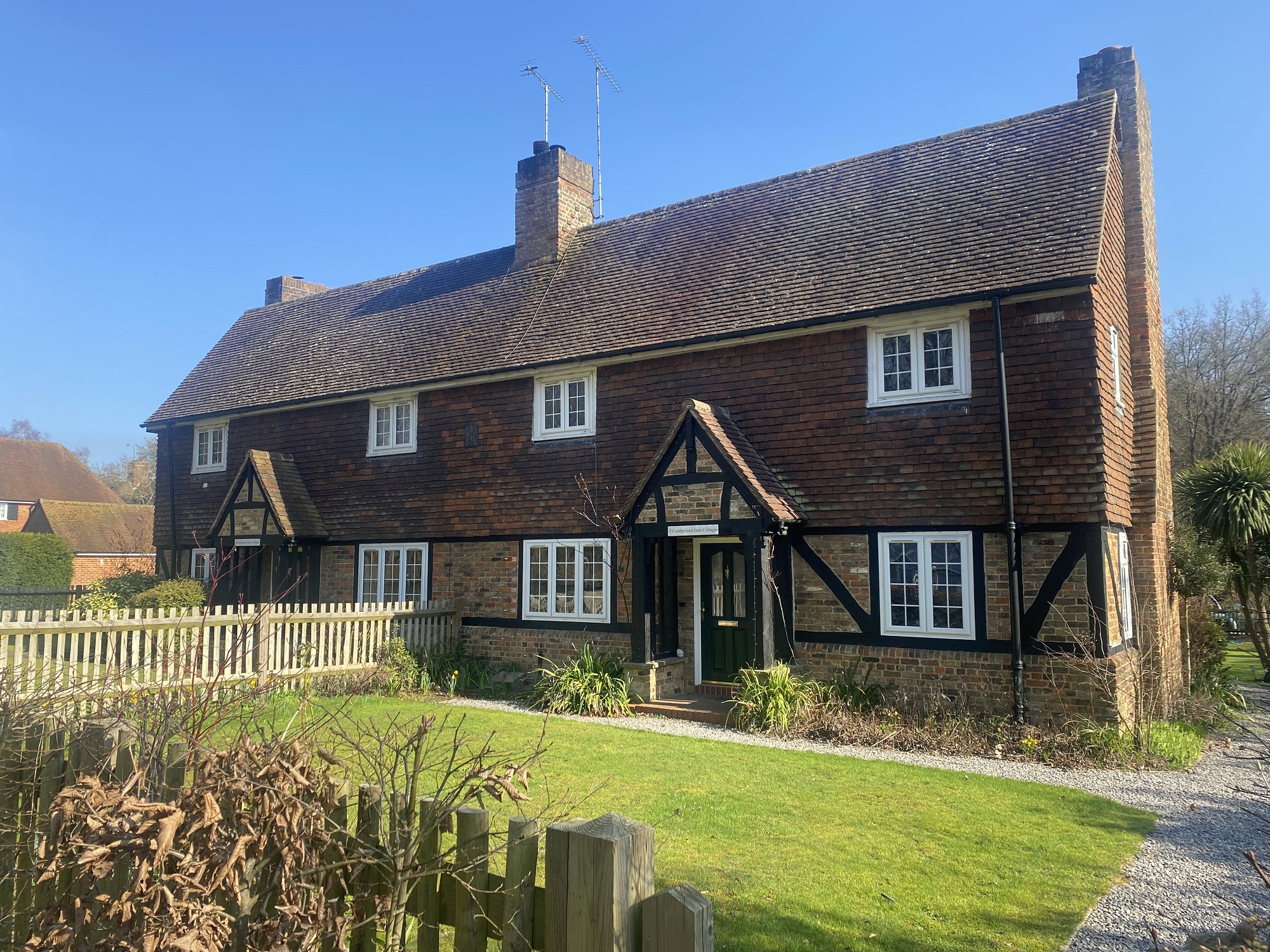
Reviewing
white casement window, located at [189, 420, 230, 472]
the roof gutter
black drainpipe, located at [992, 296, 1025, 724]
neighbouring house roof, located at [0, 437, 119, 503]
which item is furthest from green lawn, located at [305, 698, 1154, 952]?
neighbouring house roof, located at [0, 437, 119, 503]

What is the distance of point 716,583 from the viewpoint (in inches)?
590

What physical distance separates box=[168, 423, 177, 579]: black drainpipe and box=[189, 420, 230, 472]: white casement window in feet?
2.19

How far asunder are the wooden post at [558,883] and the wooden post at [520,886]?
11 cm

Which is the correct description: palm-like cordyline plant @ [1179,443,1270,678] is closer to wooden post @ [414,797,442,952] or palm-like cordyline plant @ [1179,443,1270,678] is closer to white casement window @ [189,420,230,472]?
wooden post @ [414,797,442,952]

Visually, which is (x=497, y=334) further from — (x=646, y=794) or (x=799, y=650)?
(x=646, y=794)

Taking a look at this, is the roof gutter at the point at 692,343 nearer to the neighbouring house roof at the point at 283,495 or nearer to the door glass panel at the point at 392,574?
the neighbouring house roof at the point at 283,495

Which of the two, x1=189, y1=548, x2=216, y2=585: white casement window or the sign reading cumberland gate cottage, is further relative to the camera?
x1=189, y1=548, x2=216, y2=585: white casement window

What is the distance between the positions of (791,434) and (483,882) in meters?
11.7

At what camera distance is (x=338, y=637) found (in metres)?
14.9

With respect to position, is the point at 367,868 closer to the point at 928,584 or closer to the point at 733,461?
the point at 733,461

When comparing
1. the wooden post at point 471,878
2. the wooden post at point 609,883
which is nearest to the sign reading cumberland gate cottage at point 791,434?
the wooden post at point 471,878

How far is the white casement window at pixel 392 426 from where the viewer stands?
61.9 feet

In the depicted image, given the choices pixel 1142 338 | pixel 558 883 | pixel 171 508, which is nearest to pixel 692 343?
pixel 1142 338

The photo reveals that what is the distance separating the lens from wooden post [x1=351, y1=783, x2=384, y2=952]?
10.1 feet
